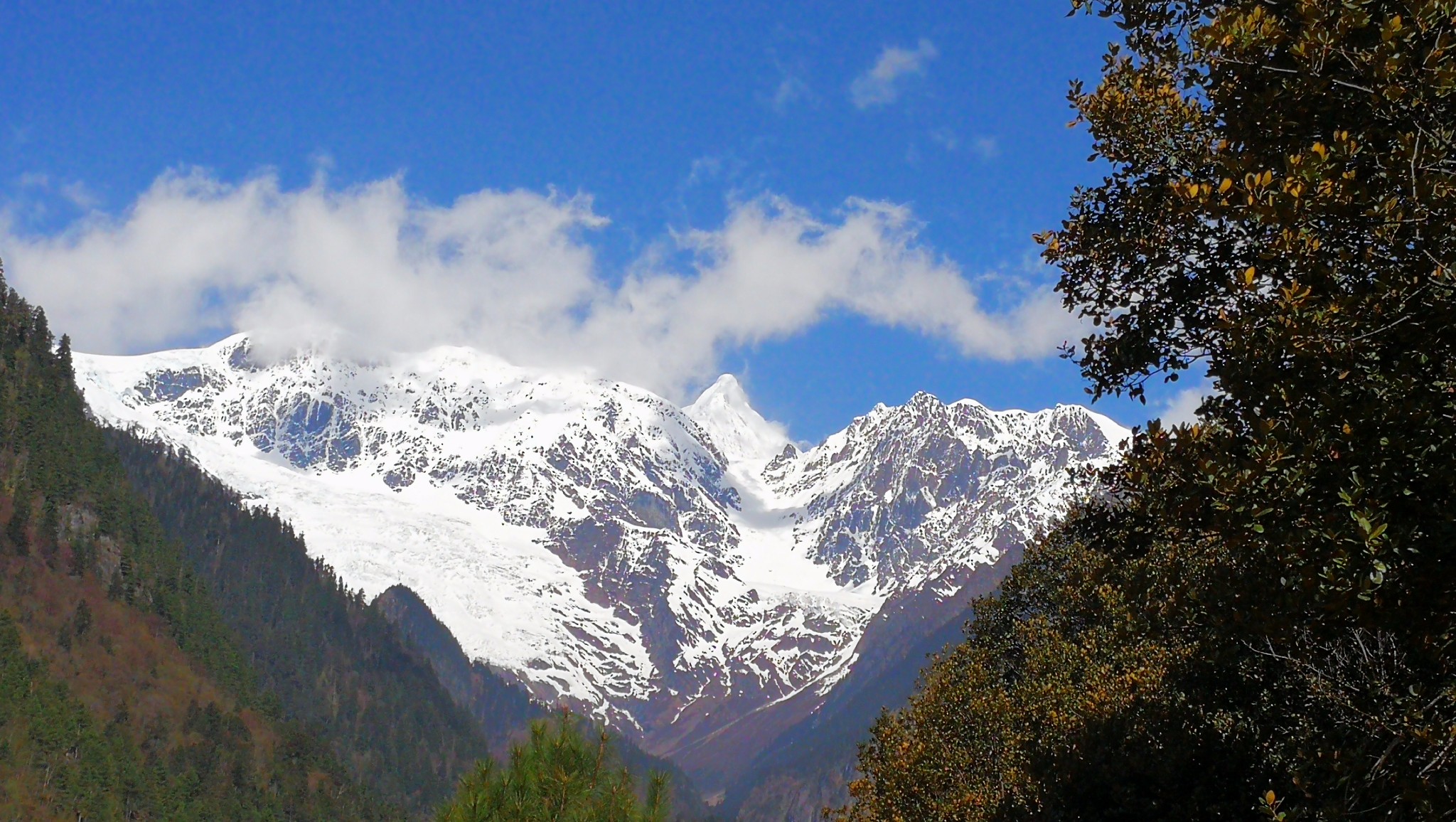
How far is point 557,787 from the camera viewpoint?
22281mm

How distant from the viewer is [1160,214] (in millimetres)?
13469

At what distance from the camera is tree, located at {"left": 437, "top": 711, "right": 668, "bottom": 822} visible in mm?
21594

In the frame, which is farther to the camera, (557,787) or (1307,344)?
(557,787)

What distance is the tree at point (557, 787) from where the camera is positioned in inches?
850

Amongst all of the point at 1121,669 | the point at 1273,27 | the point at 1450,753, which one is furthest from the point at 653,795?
the point at 1273,27

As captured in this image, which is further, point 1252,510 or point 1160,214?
point 1160,214

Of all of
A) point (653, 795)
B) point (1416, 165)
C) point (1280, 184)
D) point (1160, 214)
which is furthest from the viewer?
point (653, 795)

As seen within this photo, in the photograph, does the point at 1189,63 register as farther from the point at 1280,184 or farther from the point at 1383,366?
the point at 1383,366

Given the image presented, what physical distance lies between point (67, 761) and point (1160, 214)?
205m

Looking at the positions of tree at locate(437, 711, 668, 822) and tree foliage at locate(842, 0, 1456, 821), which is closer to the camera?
tree foliage at locate(842, 0, 1456, 821)

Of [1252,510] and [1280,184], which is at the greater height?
[1280,184]

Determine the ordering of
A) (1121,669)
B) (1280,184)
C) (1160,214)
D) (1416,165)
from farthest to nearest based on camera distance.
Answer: (1121,669), (1160,214), (1280,184), (1416,165)

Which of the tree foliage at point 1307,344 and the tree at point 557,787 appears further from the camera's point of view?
the tree at point 557,787

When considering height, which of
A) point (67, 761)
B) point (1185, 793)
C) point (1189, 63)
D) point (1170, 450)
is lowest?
point (1185, 793)
